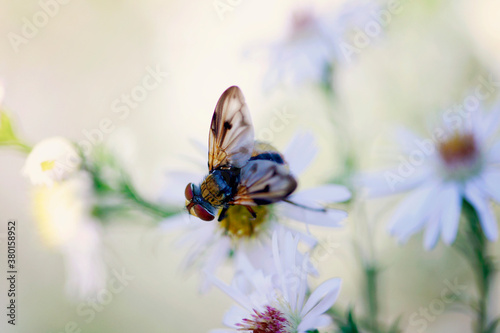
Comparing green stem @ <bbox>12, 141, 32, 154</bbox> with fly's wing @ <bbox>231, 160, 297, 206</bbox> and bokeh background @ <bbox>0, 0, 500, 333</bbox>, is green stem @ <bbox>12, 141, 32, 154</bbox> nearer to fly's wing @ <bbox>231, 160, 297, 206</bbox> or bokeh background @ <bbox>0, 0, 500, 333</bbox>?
fly's wing @ <bbox>231, 160, 297, 206</bbox>

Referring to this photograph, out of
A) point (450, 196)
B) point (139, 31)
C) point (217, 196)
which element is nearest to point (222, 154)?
point (217, 196)

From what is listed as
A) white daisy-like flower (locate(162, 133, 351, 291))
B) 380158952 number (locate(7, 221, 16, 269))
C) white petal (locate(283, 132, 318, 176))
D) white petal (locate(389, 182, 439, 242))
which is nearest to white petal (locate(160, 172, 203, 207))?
white daisy-like flower (locate(162, 133, 351, 291))

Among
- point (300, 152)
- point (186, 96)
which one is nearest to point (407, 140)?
point (300, 152)

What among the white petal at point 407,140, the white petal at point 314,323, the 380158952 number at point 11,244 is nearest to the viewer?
the white petal at point 314,323

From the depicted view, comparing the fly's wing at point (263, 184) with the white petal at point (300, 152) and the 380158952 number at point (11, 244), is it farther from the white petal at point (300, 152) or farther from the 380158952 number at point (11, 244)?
the 380158952 number at point (11, 244)

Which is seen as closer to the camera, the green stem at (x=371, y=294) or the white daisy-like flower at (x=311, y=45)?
the green stem at (x=371, y=294)

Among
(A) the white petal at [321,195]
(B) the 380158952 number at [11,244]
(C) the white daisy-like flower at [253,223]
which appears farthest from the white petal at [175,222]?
(B) the 380158952 number at [11,244]
